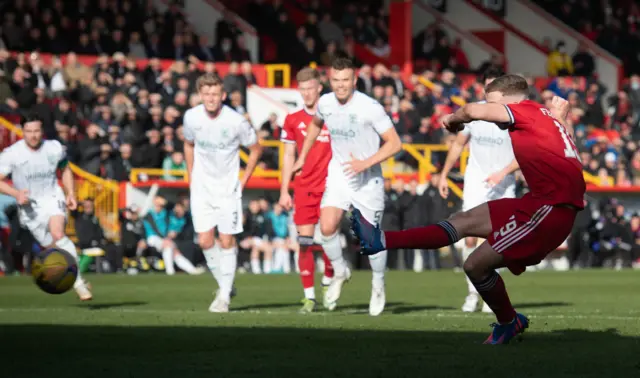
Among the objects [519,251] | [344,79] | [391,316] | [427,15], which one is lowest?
[391,316]

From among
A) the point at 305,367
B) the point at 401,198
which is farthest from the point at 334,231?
the point at 401,198

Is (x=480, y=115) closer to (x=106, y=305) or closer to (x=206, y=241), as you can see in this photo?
(x=206, y=241)

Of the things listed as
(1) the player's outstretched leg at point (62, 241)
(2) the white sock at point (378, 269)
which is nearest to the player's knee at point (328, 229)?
(2) the white sock at point (378, 269)

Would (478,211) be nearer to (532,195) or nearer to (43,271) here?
(532,195)

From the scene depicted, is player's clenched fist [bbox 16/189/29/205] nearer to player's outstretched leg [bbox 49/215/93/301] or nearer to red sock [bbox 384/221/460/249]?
player's outstretched leg [bbox 49/215/93/301]

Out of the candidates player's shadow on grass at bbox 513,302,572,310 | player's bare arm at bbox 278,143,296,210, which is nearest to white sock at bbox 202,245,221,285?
player's bare arm at bbox 278,143,296,210

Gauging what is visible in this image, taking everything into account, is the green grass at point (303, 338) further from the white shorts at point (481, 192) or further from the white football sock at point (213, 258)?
the white shorts at point (481, 192)

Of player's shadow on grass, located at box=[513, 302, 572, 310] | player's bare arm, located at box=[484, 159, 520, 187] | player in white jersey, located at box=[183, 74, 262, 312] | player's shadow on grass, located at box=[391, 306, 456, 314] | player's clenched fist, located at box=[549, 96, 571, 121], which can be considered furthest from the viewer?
player's shadow on grass, located at box=[513, 302, 572, 310]

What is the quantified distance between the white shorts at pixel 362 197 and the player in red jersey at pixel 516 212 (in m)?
3.34

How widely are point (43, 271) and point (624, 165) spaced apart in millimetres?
21503

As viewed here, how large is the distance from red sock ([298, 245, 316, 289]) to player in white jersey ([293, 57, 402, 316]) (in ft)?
3.00

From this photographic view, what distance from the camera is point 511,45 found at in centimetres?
3956

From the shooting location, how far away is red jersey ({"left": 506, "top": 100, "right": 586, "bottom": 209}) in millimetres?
9000

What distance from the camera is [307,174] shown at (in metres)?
14.5
